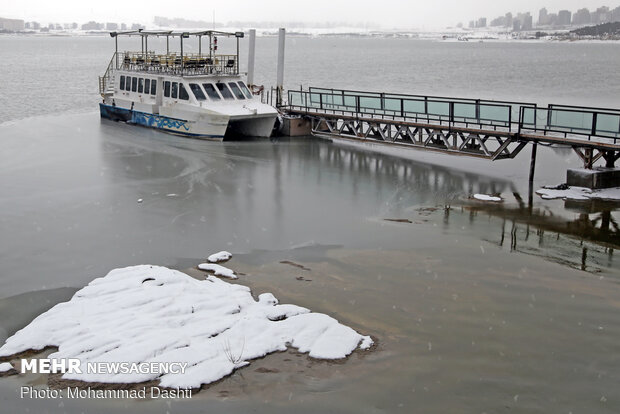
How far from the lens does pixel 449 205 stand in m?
20.5

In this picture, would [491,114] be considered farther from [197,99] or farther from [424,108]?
[197,99]

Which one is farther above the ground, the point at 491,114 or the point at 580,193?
the point at 491,114

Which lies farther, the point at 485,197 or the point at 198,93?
the point at 198,93

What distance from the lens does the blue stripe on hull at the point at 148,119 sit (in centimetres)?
3222

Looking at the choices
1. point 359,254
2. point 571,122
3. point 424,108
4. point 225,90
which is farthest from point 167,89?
point 359,254

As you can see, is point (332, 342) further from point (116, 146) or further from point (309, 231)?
point (116, 146)

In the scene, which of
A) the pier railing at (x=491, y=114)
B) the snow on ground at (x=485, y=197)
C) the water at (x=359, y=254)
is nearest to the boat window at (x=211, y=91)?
the water at (x=359, y=254)

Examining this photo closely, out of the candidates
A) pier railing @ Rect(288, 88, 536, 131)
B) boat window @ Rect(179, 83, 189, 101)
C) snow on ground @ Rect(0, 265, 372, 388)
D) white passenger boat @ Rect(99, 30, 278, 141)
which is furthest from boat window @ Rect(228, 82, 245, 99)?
snow on ground @ Rect(0, 265, 372, 388)

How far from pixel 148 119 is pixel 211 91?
4.27m

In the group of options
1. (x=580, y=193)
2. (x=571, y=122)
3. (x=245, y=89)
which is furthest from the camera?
(x=245, y=89)

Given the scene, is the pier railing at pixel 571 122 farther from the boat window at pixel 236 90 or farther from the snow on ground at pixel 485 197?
the boat window at pixel 236 90

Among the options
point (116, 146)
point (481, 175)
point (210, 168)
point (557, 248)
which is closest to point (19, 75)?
point (116, 146)

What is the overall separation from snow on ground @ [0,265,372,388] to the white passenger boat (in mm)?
18323

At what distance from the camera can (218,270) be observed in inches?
580
